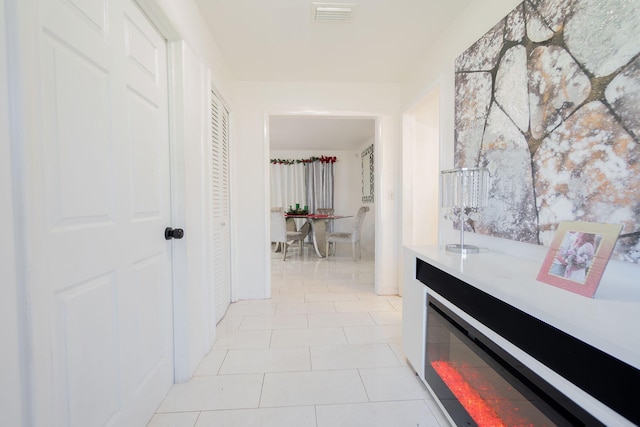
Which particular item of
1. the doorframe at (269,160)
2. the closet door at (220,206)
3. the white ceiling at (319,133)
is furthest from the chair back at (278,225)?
the closet door at (220,206)

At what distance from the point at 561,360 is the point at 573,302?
0.18 metres

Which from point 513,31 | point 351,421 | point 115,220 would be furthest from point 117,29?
point 351,421

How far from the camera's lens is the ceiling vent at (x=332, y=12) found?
1.78 m

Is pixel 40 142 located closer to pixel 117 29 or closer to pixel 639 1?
pixel 117 29

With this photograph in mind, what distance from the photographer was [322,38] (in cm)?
214

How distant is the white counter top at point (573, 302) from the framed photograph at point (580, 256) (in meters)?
0.03

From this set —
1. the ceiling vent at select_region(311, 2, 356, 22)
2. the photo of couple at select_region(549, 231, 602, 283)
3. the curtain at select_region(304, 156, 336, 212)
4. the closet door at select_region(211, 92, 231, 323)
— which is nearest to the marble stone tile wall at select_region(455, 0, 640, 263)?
the photo of couple at select_region(549, 231, 602, 283)

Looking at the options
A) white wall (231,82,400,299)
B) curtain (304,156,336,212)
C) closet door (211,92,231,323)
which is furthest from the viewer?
curtain (304,156,336,212)

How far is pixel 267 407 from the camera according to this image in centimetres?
139

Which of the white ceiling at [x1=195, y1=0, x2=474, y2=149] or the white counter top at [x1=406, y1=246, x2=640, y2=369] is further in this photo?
the white ceiling at [x1=195, y1=0, x2=474, y2=149]

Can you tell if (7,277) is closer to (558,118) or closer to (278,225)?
(558,118)

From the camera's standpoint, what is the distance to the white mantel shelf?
58cm

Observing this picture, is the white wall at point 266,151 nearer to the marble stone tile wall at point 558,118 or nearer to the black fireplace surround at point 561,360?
the marble stone tile wall at point 558,118

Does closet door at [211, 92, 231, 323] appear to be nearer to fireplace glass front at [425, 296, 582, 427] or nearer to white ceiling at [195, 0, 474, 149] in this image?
white ceiling at [195, 0, 474, 149]
